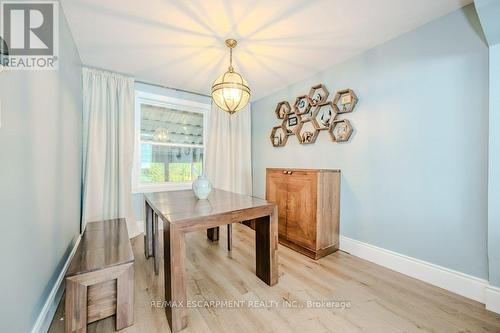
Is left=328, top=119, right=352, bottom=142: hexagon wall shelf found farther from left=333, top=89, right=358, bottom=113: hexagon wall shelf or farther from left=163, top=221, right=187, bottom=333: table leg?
left=163, top=221, right=187, bottom=333: table leg

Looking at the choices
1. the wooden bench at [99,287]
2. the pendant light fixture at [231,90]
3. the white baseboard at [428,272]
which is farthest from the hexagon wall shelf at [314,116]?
the wooden bench at [99,287]

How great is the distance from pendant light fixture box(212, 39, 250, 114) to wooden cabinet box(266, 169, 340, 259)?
105cm

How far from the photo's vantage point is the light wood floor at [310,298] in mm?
1277

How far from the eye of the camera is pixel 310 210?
2207 mm

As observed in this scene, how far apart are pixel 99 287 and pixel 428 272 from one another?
101 inches

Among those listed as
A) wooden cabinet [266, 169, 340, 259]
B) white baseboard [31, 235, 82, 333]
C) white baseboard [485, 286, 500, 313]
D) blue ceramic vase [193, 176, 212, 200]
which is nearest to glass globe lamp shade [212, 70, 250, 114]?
blue ceramic vase [193, 176, 212, 200]

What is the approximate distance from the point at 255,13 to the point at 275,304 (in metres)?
2.32

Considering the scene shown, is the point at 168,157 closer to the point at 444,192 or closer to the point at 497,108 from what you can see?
the point at 444,192

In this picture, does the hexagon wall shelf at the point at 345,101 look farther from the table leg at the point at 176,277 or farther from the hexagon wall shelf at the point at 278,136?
the table leg at the point at 176,277

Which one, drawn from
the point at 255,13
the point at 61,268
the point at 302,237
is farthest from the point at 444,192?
the point at 61,268

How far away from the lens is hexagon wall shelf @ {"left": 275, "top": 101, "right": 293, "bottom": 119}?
3133mm

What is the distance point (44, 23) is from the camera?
1.41 m

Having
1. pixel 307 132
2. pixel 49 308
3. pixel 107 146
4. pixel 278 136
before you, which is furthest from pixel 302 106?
pixel 49 308

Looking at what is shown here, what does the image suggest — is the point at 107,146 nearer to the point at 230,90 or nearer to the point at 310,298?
the point at 230,90
